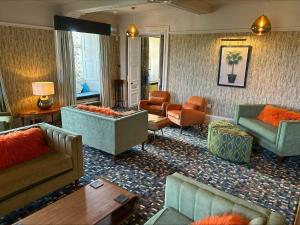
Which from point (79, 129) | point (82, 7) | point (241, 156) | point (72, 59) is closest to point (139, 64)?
point (72, 59)

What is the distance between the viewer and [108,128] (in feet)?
11.3

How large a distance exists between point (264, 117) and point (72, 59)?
4.61 metres

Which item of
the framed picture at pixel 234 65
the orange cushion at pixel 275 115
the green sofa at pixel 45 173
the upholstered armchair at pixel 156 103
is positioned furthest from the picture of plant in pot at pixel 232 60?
the green sofa at pixel 45 173

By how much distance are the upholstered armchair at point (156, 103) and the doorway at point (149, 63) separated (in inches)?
24.0

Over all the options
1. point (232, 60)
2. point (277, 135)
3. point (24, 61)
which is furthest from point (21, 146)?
point (232, 60)

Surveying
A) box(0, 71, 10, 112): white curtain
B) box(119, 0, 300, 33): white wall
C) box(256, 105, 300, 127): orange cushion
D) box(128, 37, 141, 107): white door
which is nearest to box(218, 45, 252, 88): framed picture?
box(119, 0, 300, 33): white wall

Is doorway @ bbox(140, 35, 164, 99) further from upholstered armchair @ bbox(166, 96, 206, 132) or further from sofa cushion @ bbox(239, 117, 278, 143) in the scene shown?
sofa cushion @ bbox(239, 117, 278, 143)

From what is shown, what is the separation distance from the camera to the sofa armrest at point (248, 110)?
4.68 metres

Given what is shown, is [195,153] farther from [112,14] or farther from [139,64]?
[112,14]

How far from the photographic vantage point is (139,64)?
7.19 metres

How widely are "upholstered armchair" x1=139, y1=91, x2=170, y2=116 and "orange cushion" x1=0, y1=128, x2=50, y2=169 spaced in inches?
124

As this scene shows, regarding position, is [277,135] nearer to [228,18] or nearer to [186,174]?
[186,174]

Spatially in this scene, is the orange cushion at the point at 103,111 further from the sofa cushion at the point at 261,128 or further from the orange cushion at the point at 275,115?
the orange cushion at the point at 275,115

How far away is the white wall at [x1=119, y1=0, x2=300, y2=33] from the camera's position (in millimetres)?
4527
